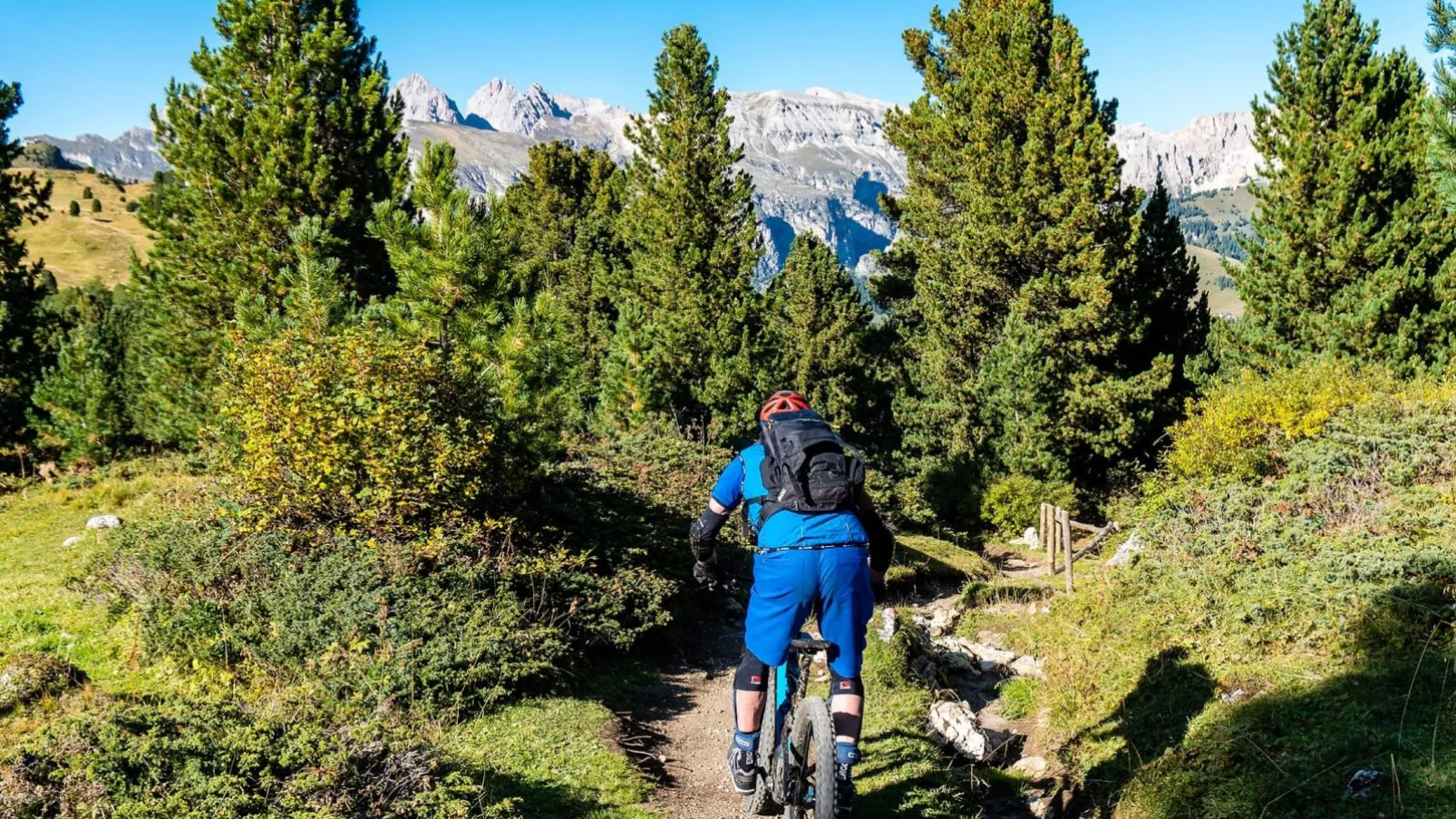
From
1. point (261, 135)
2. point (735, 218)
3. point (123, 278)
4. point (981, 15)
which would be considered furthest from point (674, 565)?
point (123, 278)

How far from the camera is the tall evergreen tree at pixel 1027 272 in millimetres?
28172

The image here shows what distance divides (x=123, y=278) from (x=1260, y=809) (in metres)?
116

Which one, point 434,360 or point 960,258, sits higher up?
point 960,258

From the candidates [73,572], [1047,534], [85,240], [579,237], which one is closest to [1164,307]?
[1047,534]

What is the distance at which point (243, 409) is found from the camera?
9086 mm

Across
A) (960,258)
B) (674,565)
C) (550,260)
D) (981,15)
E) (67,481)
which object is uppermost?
(981,15)

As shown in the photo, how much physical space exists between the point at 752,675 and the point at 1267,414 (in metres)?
17.5

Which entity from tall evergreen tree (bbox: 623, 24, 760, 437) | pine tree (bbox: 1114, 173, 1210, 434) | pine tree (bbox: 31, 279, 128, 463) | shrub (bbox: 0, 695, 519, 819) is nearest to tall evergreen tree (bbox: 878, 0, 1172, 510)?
pine tree (bbox: 1114, 173, 1210, 434)

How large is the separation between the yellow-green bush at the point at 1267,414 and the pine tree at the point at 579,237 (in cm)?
2496

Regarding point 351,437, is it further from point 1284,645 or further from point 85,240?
point 85,240

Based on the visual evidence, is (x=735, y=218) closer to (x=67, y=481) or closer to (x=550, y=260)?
(x=550, y=260)

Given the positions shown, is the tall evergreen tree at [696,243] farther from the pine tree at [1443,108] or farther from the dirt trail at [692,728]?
the pine tree at [1443,108]

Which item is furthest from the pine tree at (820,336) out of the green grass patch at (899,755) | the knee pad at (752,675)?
the knee pad at (752,675)

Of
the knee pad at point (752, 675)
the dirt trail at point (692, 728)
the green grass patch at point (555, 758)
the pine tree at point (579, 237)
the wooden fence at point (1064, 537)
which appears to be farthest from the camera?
the pine tree at point (579, 237)
